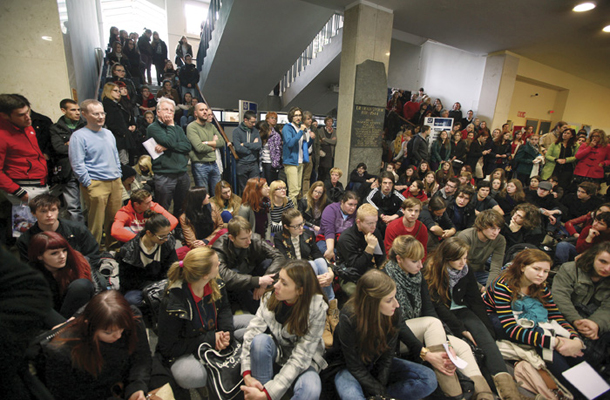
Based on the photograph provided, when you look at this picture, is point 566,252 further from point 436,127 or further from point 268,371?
point 436,127

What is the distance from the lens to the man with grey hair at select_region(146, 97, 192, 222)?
3.60 metres

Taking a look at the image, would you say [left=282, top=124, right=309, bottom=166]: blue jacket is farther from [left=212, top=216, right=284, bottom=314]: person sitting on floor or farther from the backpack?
the backpack

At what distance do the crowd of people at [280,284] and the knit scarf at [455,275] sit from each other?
0.01 m

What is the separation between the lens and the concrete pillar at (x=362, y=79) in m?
5.35

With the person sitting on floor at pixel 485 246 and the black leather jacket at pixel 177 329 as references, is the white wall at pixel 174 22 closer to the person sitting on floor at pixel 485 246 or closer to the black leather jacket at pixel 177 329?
the black leather jacket at pixel 177 329

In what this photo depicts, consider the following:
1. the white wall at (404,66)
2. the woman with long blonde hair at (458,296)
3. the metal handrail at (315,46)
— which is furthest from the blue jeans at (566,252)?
the white wall at (404,66)

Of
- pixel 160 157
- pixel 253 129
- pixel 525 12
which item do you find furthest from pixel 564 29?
pixel 160 157

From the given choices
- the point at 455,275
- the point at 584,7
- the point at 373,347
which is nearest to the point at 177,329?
the point at 373,347

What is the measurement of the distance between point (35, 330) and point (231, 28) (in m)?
7.76

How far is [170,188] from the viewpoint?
377 centimetres

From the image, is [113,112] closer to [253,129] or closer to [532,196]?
[253,129]

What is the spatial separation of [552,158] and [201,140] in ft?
23.5

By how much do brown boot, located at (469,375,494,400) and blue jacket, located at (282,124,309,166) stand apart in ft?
12.4

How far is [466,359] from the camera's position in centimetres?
199
